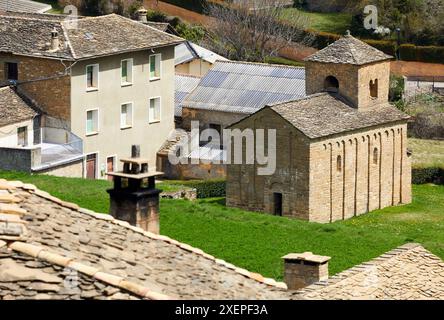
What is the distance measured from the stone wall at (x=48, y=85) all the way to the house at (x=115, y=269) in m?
41.1

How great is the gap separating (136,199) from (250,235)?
19066 mm

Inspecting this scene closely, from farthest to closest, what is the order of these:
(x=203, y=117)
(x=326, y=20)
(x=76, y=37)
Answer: (x=326, y=20), (x=203, y=117), (x=76, y=37)

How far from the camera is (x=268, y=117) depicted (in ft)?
229

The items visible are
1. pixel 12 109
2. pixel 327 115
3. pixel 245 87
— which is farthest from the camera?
pixel 245 87

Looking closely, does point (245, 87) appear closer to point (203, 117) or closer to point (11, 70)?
point (203, 117)

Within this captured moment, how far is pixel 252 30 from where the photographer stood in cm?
11050

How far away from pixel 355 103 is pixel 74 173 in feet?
39.9

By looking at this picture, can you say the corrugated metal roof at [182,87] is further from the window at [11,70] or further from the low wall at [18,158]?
the low wall at [18,158]

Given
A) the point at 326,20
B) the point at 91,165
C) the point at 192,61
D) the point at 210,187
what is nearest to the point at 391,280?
the point at 210,187

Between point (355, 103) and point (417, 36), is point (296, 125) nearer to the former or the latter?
point (355, 103)

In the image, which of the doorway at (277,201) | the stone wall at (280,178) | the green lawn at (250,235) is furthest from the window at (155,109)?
the green lawn at (250,235)

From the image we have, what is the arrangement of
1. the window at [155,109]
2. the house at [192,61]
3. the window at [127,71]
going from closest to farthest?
the window at [127,71]
the window at [155,109]
the house at [192,61]

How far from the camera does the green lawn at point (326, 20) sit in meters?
118
